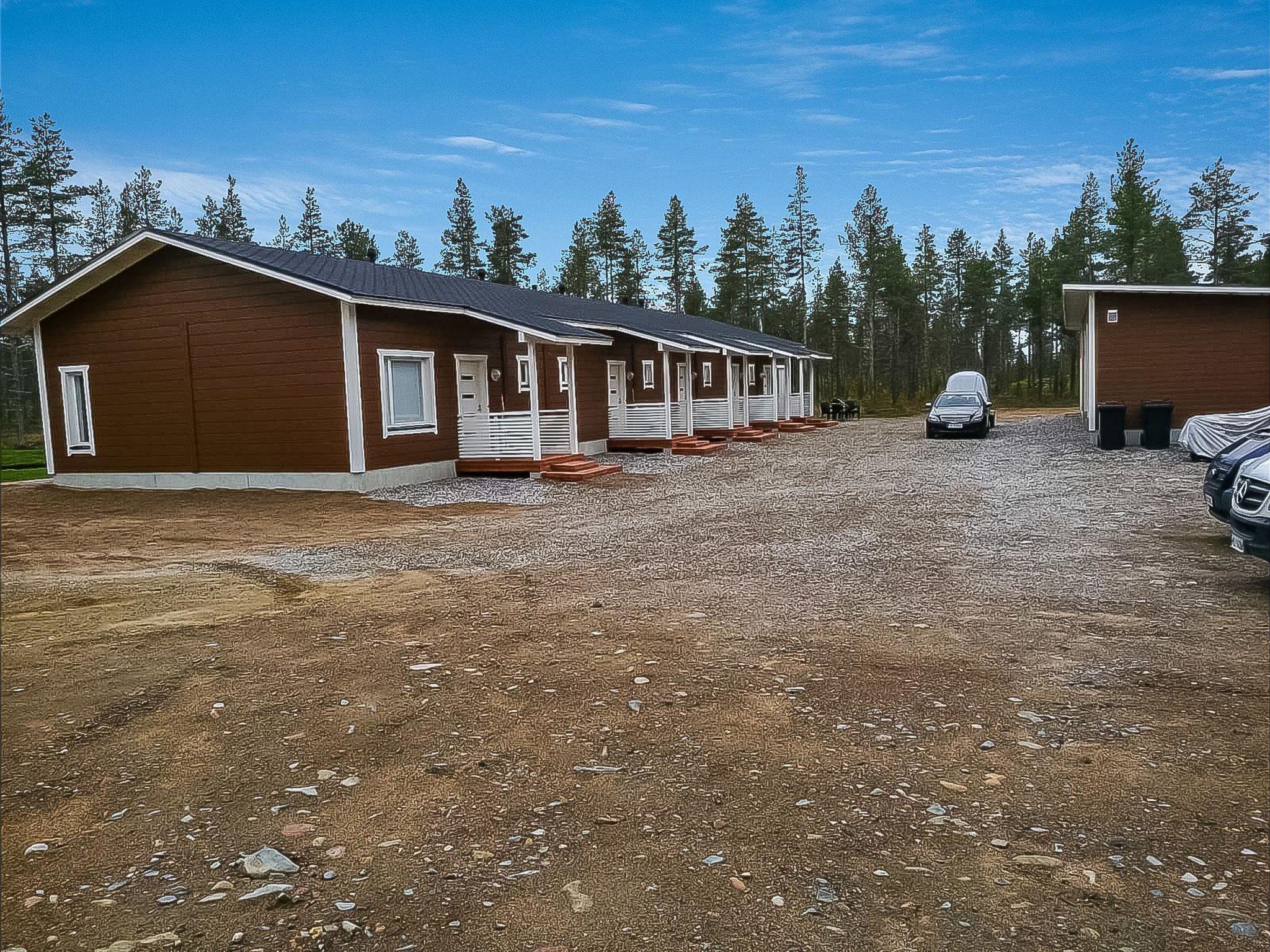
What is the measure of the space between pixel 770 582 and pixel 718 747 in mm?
3751

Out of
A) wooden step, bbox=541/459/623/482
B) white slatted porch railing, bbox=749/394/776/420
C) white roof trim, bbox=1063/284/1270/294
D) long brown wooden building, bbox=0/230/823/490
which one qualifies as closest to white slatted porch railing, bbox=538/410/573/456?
long brown wooden building, bbox=0/230/823/490

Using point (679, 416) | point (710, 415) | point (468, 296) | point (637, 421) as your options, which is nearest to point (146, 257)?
point (468, 296)

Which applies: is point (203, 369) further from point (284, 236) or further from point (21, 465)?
point (284, 236)

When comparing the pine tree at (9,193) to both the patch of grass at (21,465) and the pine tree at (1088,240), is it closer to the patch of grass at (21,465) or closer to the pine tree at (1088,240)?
the patch of grass at (21,465)

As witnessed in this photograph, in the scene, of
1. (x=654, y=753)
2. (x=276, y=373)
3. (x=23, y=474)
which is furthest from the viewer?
(x=23, y=474)

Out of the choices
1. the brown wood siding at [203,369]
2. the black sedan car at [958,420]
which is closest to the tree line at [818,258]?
the black sedan car at [958,420]

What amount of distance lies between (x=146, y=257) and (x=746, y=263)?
4285 centimetres

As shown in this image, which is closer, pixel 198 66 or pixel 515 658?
pixel 515 658

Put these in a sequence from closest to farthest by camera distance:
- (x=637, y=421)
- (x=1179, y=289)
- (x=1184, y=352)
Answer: (x=1179, y=289) < (x=1184, y=352) < (x=637, y=421)

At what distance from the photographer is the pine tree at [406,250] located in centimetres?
6419

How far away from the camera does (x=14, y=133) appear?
131ft

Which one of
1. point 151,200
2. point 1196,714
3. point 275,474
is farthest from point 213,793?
point 151,200

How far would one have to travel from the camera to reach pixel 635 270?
2314 inches

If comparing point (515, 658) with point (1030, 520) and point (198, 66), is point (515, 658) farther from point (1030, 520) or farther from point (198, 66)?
point (198, 66)
